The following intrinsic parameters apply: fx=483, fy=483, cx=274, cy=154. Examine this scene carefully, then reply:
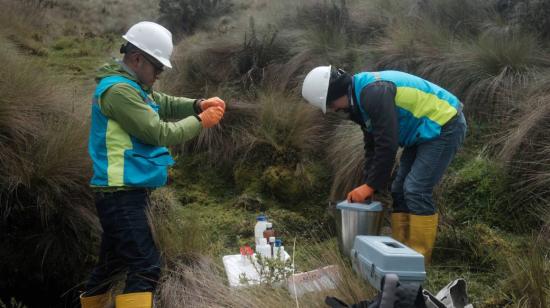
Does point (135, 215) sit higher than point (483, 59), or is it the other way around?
point (483, 59)

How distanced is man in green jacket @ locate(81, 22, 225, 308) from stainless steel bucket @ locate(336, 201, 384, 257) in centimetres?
113

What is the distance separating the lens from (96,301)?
3199 millimetres

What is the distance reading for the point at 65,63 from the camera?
7520 mm

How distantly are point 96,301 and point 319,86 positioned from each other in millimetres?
2060

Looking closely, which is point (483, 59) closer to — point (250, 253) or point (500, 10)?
point (500, 10)

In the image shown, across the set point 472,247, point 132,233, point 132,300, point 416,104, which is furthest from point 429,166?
point 132,300

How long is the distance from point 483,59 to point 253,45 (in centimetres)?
302

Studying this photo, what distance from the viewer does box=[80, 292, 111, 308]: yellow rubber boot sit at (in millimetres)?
3174

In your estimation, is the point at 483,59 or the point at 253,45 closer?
the point at 483,59

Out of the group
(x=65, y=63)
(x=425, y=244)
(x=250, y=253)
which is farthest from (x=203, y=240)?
(x=65, y=63)

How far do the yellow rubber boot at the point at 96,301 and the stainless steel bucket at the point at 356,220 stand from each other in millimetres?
1628

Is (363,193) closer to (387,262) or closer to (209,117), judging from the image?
(387,262)

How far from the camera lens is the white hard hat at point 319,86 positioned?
324cm

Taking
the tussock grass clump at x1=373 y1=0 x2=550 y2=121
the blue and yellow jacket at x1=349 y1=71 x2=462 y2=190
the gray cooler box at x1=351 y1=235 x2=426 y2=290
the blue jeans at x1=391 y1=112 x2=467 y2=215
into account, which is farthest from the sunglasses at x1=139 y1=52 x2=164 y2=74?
the tussock grass clump at x1=373 y1=0 x2=550 y2=121
